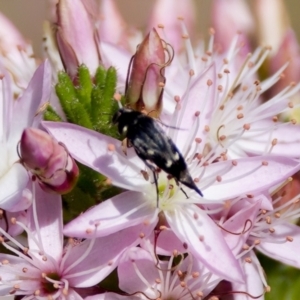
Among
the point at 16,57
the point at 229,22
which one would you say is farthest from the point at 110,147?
the point at 229,22

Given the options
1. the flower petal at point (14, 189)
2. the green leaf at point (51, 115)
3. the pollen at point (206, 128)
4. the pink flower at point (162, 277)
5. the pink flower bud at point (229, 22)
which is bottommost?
the pink flower at point (162, 277)

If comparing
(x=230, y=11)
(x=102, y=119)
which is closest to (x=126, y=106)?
(x=102, y=119)

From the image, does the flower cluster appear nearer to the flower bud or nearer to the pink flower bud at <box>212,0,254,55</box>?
the flower bud

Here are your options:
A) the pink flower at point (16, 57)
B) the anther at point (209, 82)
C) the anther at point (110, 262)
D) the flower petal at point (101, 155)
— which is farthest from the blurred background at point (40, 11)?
the anther at point (110, 262)

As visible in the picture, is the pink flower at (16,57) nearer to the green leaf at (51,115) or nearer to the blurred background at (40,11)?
the green leaf at (51,115)

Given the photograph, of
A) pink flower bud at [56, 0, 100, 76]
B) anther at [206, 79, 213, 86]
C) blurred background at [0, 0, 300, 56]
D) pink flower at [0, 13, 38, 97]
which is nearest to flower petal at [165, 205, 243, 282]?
anther at [206, 79, 213, 86]

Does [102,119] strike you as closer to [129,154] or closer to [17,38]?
[129,154]
